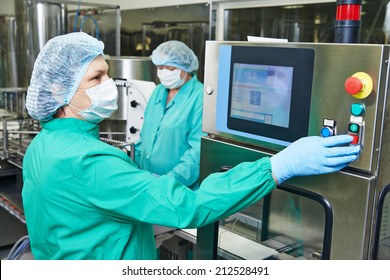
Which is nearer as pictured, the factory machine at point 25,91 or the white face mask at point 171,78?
the white face mask at point 171,78

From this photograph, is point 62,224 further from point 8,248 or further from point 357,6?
point 8,248

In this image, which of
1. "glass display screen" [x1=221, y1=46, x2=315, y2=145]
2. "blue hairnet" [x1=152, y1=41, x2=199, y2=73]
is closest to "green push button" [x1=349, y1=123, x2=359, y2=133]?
"glass display screen" [x1=221, y1=46, x2=315, y2=145]

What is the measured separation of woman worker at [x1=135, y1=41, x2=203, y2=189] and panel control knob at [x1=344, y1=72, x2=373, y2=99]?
1.14 meters

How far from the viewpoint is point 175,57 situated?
2168mm

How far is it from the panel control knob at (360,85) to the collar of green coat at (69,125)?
0.62 meters

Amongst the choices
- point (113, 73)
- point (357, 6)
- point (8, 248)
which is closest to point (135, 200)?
point (357, 6)

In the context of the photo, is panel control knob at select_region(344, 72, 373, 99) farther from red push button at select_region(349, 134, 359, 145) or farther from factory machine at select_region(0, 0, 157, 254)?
factory machine at select_region(0, 0, 157, 254)

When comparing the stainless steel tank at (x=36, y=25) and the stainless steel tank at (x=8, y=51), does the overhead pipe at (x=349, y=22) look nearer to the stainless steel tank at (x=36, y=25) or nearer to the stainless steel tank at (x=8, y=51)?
the stainless steel tank at (x=36, y=25)

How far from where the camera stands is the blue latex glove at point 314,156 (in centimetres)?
89

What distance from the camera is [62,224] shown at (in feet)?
3.51

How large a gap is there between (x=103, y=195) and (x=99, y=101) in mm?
254

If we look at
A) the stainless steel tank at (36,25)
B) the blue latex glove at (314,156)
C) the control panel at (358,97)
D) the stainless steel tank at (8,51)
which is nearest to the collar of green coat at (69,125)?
the blue latex glove at (314,156)

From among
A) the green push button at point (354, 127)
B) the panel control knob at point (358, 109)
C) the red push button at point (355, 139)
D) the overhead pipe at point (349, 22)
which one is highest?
the overhead pipe at point (349, 22)
